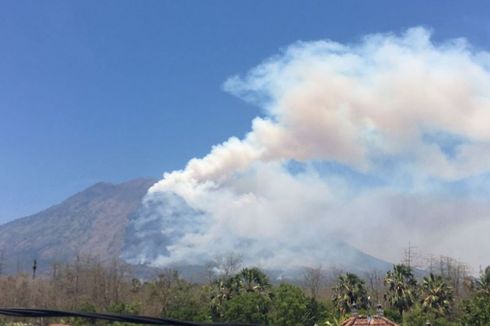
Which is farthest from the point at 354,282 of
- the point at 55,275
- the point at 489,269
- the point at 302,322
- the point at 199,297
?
the point at 55,275

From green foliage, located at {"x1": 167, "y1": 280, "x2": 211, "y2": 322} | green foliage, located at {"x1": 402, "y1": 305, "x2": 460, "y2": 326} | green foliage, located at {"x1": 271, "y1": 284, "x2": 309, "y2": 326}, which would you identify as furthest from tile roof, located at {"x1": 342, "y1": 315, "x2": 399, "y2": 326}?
green foliage, located at {"x1": 167, "y1": 280, "x2": 211, "y2": 322}

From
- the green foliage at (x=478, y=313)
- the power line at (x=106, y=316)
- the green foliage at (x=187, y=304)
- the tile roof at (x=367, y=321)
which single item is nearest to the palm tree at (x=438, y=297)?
the green foliage at (x=478, y=313)

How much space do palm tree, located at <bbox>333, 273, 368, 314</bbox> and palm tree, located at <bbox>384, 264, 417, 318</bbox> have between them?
2267 millimetres

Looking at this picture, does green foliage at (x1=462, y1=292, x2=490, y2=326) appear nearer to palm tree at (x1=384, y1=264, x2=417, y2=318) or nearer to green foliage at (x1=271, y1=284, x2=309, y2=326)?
palm tree at (x1=384, y1=264, x2=417, y2=318)

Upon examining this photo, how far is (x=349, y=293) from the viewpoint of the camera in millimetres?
58625

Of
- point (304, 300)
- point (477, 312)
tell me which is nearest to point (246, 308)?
point (304, 300)

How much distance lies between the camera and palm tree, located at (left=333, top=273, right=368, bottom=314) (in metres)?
58.3

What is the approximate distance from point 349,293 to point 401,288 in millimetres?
4613

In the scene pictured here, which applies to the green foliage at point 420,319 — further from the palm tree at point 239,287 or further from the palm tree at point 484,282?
the palm tree at point 239,287

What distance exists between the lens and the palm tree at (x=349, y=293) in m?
58.3

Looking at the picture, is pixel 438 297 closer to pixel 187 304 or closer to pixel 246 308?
pixel 246 308

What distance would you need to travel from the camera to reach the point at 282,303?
2219 inches

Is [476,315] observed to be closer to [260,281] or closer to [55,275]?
[260,281]

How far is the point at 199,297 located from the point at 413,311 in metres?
24.5
